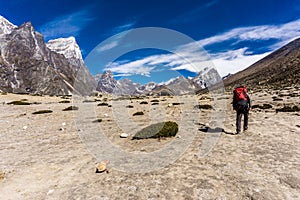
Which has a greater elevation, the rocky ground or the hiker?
the hiker

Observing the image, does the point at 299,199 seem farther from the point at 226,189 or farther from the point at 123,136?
the point at 123,136

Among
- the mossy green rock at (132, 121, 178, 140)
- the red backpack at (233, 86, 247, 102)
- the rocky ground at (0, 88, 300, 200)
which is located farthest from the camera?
the red backpack at (233, 86, 247, 102)

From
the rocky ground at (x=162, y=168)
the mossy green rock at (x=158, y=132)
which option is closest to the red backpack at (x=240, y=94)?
the rocky ground at (x=162, y=168)

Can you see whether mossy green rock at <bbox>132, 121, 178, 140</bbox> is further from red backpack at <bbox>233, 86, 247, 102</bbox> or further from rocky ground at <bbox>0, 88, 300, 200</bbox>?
red backpack at <bbox>233, 86, 247, 102</bbox>

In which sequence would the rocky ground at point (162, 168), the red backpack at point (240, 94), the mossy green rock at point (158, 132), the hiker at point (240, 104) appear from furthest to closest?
the red backpack at point (240, 94) < the hiker at point (240, 104) < the mossy green rock at point (158, 132) < the rocky ground at point (162, 168)

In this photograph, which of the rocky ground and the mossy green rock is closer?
the rocky ground

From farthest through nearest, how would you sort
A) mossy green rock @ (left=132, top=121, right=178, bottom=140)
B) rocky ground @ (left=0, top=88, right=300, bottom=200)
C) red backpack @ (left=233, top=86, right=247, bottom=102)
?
red backpack @ (left=233, top=86, right=247, bottom=102) → mossy green rock @ (left=132, top=121, right=178, bottom=140) → rocky ground @ (left=0, top=88, right=300, bottom=200)

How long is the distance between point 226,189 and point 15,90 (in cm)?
21198

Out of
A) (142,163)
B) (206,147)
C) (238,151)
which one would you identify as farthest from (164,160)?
(238,151)

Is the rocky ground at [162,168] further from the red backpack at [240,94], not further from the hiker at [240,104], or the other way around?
the red backpack at [240,94]

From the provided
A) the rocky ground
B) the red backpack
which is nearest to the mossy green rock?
the rocky ground

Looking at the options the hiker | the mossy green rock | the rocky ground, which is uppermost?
the hiker

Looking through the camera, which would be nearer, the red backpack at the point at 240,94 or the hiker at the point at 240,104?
the hiker at the point at 240,104

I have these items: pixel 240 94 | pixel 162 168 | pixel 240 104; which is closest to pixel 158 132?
pixel 162 168
